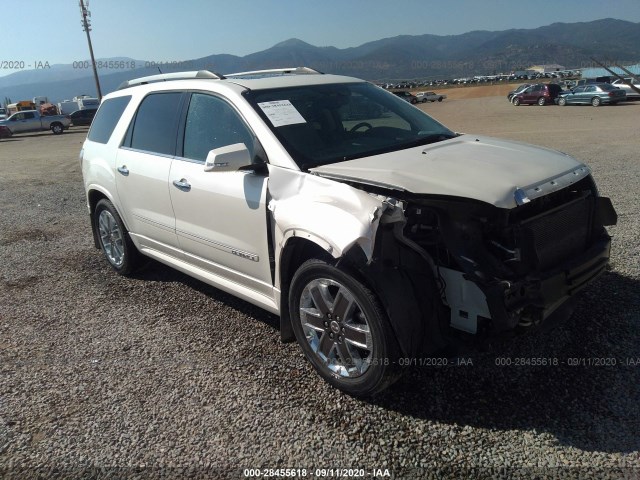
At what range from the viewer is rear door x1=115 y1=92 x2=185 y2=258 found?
416cm

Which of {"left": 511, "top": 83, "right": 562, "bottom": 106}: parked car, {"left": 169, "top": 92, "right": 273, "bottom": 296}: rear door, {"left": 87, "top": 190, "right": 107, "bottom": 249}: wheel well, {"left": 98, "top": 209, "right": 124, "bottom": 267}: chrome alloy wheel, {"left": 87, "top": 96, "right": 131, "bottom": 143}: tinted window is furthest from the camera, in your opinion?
{"left": 511, "top": 83, "right": 562, "bottom": 106}: parked car

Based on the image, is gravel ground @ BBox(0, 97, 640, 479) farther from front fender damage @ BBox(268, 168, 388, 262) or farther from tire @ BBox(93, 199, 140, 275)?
front fender damage @ BBox(268, 168, 388, 262)

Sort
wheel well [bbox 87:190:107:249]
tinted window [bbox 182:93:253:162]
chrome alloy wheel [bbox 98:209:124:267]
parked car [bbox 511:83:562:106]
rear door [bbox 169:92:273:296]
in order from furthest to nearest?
parked car [bbox 511:83:562:106] → wheel well [bbox 87:190:107:249] → chrome alloy wheel [bbox 98:209:124:267] → tinted window [bbox 182:93:253:162] → rear door [bbox 169:92:273:296]

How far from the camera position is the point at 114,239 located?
5.31 meters

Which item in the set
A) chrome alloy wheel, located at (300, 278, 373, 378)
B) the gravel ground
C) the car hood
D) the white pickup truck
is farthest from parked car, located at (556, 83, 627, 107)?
the white pickup truck

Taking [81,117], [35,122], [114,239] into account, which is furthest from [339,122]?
[81,117]

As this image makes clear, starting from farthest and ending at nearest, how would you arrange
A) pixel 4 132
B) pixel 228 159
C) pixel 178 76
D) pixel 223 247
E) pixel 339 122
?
1. pixel 4 132
2. pixel 178 76
3. pixel 339 122
4. pixel 223 247
5. pixel 228 159

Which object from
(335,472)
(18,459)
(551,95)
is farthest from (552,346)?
(551,95)

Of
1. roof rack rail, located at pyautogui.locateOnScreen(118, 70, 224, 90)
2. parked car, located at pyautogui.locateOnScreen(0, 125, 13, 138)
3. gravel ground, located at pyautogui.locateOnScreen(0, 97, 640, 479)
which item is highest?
roof rack rail, located at pyautogui.locateOnScreen(118, 70, 224, 90)

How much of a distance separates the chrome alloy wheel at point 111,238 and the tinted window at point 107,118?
788mm

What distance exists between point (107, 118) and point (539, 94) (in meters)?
36.3

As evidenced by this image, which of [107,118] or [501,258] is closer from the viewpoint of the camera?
[501,258]

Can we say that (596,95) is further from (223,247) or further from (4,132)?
(4,132)

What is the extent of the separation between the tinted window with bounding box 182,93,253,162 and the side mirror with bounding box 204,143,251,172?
10.3 inches
